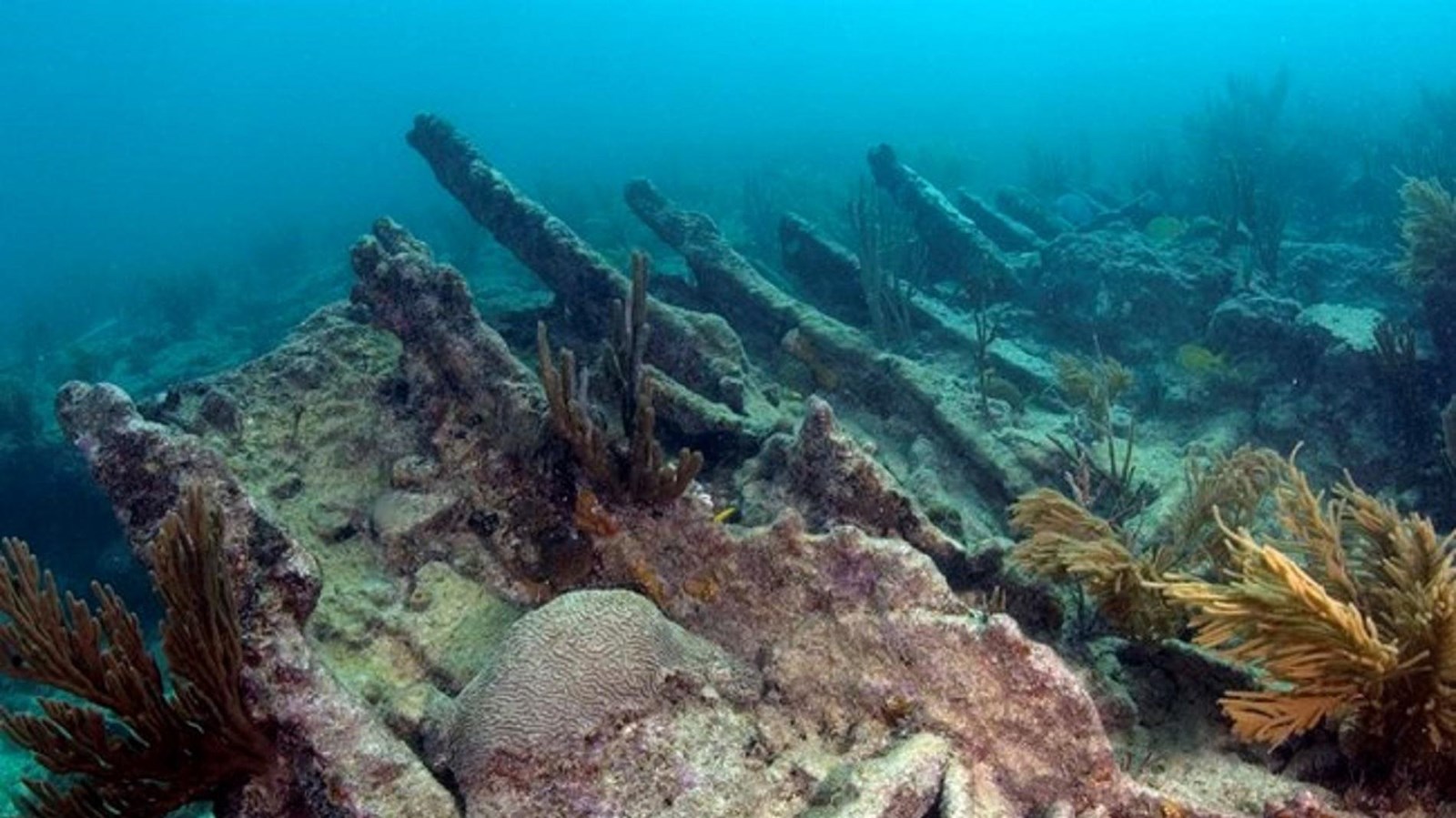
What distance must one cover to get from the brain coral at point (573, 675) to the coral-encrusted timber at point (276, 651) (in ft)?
0.90

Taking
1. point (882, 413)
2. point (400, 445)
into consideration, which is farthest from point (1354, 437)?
point (400, 445)

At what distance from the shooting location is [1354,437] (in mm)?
7609

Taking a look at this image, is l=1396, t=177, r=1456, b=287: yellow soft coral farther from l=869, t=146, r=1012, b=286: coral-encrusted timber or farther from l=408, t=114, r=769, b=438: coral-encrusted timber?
l=408, t=114, r=769, b=438: coral-encrusted timber

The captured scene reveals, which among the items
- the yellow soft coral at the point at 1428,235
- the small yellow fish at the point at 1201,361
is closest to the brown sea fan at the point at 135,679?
the small yellow fish at the point at 1201,361

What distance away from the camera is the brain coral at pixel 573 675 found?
10.7ft

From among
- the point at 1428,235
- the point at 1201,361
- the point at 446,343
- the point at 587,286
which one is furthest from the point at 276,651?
the point at 1428,235

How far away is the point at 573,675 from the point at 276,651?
1.09 m

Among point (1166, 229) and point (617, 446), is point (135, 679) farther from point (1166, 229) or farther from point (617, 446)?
point (1166, 229)

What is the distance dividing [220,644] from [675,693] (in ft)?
5.27

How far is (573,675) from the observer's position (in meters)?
3.39

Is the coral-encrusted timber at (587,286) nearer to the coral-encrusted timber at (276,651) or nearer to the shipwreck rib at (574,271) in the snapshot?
the shipwreck rib at (574,271)

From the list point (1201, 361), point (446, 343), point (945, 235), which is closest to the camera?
point (446, 343)

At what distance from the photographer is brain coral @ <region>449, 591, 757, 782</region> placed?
3252 millimetres

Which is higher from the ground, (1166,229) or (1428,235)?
(1166,229)
